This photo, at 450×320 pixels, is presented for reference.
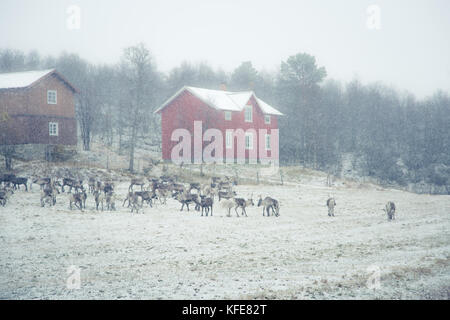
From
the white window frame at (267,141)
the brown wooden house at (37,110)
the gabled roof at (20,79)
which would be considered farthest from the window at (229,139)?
the gabled roof at (20,79)

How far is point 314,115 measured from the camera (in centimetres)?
5719

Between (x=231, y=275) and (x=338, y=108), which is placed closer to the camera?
(x=231, y=275)

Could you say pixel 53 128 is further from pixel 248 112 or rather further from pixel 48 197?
pixel 48 197

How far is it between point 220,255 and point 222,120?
31.1 meters

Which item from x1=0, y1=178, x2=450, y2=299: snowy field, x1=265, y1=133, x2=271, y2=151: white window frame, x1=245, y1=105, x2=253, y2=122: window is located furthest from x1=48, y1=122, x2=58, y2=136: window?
x1=265, y1=133, x2=271, y2=151: white window frame

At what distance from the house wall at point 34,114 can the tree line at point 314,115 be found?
5.11 metres

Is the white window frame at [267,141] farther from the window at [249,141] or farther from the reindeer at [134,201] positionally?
the reindeer at [134,201]

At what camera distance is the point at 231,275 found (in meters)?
8.90

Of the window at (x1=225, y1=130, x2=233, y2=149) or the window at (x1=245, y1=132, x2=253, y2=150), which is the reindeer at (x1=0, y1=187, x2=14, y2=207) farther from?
the window at (x1=245, y1=132, x2=253, y2=150)

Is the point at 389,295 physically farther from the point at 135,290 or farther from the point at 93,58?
the point at 93,58

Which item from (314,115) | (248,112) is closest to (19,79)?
(248,112)

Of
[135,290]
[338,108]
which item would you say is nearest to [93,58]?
[338,108]

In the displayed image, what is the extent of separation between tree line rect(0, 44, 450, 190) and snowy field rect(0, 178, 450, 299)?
104 feet
